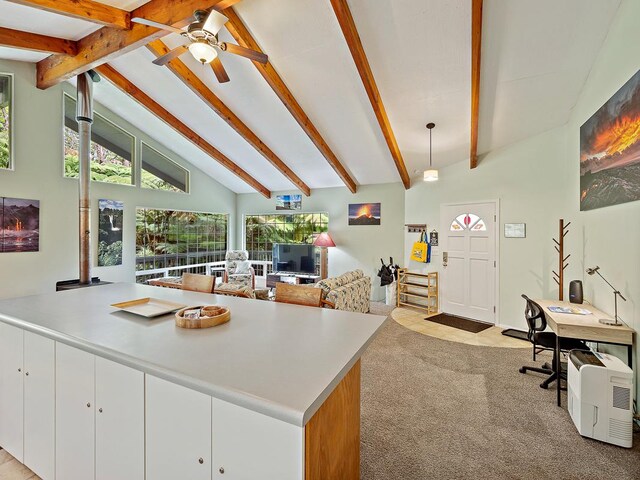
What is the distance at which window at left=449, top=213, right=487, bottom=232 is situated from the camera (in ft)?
17.0

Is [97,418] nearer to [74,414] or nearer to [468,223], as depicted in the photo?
[74,414]

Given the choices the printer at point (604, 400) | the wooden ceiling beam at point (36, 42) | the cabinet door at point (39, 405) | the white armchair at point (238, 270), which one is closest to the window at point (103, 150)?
the wooden ceiling beam at point (36, 42)


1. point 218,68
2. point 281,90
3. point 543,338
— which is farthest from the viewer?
point 281,90

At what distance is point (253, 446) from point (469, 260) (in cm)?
522

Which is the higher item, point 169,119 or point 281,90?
point 169,119

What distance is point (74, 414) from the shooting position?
1535mm

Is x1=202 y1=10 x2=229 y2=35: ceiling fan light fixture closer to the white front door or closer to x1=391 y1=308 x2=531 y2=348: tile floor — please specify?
x1=391 y1=308 x2=531 y2=348: tile floor

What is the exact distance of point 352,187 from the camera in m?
6.85

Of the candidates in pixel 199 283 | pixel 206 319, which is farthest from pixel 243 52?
pixel 206 319

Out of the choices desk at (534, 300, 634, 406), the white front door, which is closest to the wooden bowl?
desk at (534, 300, 634, 406)

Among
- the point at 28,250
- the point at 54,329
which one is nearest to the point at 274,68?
the point at 54,329

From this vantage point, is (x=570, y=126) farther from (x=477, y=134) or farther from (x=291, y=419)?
(x=291, y=419)

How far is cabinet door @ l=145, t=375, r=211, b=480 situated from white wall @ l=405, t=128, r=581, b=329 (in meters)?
4.73

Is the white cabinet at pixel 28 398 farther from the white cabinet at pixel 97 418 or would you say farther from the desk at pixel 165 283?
the desk at pixel 165 283
